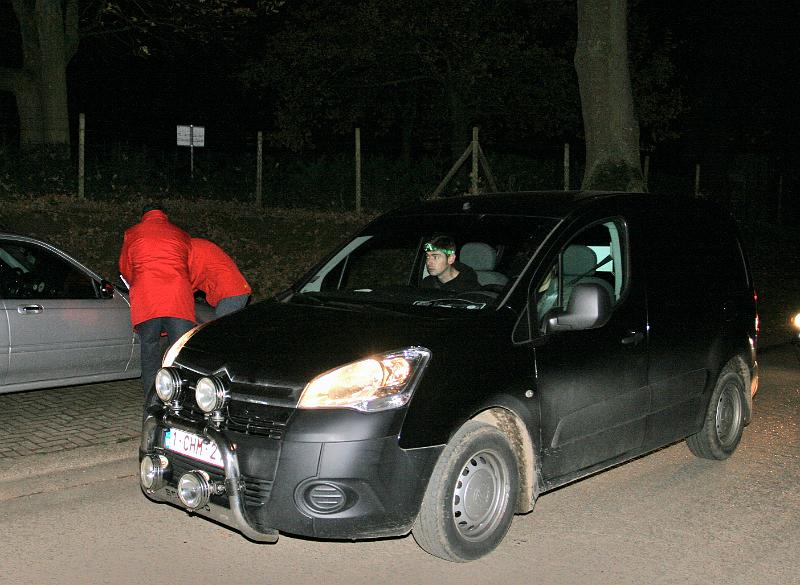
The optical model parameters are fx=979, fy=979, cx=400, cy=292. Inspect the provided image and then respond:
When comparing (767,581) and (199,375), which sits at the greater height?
(199,375)

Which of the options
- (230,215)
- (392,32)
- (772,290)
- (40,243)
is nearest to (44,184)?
(230,215)

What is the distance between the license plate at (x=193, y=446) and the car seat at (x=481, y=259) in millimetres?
2205

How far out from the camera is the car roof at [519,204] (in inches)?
228

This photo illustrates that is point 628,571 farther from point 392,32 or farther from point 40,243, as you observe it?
point 392,32

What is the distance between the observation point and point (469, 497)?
4.91 m

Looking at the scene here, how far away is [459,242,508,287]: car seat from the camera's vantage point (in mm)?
6234

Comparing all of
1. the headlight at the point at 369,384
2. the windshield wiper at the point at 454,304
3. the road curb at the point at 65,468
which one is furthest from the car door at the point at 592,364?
the road curb at the point at 65,468

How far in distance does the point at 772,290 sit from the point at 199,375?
52.7ft

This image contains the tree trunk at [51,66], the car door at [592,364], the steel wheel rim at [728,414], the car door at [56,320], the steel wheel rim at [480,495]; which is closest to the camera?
the steel wheel rim at [480,495]

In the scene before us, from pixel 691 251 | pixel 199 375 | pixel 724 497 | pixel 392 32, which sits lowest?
pixel 724 497

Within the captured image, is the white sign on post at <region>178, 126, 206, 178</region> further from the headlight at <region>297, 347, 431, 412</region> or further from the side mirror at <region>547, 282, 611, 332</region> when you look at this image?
the headlight at <region>297, 347, 431, 412</region>

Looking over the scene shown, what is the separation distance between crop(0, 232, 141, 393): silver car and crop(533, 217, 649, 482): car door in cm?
430

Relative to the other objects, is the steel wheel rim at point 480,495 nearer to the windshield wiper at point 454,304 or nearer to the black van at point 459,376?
the black van at point 459,376

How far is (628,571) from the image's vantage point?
4.95m
